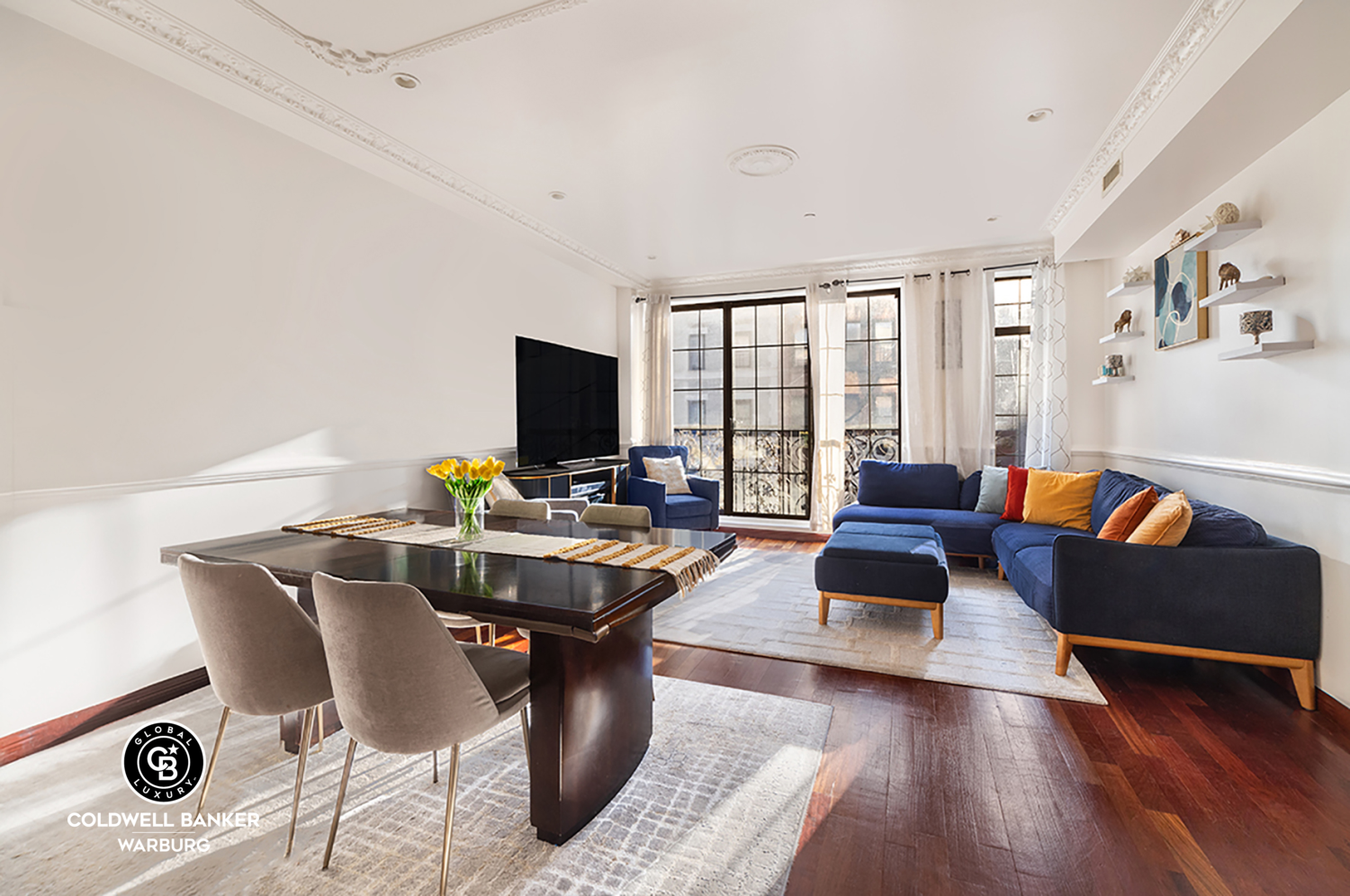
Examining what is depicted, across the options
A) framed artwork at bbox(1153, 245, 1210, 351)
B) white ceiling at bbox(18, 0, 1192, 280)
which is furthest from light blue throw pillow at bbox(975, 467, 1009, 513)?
white ceiling at bbox(18, 0, 1192, 280)

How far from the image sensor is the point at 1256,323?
110 inches

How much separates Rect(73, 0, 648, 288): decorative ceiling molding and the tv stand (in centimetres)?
195

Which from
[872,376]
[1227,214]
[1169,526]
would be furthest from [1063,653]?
[872,376]

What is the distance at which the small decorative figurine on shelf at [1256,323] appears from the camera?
→ 276cm

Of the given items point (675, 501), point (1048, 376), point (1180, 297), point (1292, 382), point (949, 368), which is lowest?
point (675, 501)

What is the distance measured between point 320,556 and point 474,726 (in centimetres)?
85

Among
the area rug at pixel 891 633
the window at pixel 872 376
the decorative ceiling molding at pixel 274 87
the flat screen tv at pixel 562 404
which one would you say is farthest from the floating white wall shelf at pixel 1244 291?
the flat screen tv at pixel 562 404

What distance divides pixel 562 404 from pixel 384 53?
3201 millimetres

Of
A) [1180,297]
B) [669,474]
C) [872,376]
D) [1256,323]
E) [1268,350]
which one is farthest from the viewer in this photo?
[872,376]

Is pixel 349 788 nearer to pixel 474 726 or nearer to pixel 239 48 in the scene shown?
pixel 474 726

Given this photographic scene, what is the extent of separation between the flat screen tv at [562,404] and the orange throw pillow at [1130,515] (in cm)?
394

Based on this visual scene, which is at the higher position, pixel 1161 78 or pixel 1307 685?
pixel 1161 78

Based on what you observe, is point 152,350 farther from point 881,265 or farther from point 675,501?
point 881,265

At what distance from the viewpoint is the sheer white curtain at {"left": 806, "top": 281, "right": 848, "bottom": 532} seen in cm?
608
